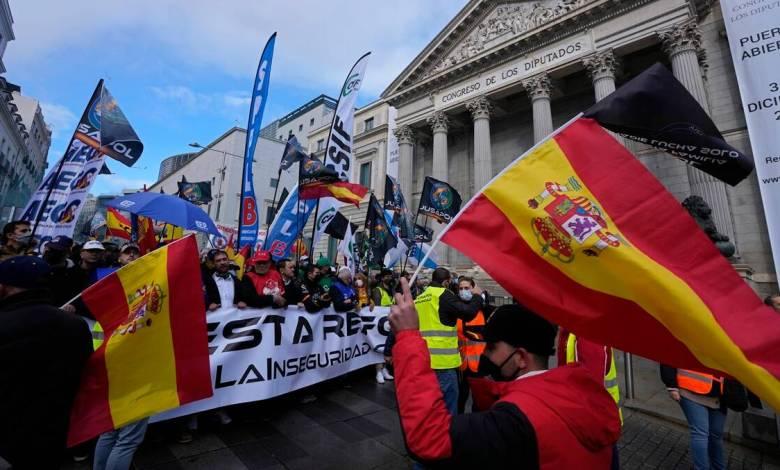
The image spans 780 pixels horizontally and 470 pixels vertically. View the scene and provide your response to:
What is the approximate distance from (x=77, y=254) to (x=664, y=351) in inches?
306

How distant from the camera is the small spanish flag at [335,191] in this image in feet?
19.6

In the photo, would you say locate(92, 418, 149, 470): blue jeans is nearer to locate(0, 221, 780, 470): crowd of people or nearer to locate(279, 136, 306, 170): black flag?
locate(0, 221, 780, 470): crowd of people

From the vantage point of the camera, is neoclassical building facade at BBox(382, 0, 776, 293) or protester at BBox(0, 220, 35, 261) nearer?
protester at BBox(0, 220, 35, 261)

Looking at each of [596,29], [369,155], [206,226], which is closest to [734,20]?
[206,226]

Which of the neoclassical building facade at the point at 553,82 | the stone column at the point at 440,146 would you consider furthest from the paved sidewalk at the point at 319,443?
the stone column at the point at 440,146

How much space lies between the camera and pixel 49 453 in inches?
77.5

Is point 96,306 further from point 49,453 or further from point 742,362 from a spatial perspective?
point 742,362

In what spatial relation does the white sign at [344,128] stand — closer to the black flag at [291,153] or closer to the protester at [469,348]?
the black flag at [291,153]

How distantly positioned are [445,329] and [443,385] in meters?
0.61

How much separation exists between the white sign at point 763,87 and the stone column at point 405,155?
18210mm

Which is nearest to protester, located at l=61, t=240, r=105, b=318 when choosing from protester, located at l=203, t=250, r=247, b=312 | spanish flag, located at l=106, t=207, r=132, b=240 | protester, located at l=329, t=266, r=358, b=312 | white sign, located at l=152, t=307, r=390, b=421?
protester, located at l=203, t=250, r=247, b=312

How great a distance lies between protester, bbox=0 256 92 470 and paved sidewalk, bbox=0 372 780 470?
5.33 feet

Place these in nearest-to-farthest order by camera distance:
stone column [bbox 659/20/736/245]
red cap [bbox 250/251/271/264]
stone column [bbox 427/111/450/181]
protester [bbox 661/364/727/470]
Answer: protester [bbox 661/364/727/470]
red cap [bbox 250/251/271/264]
stone column [bbox 659/20/736/245]
stone column [bbox 427/111/450/181]

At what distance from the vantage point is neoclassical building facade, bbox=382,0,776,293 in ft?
44.2
